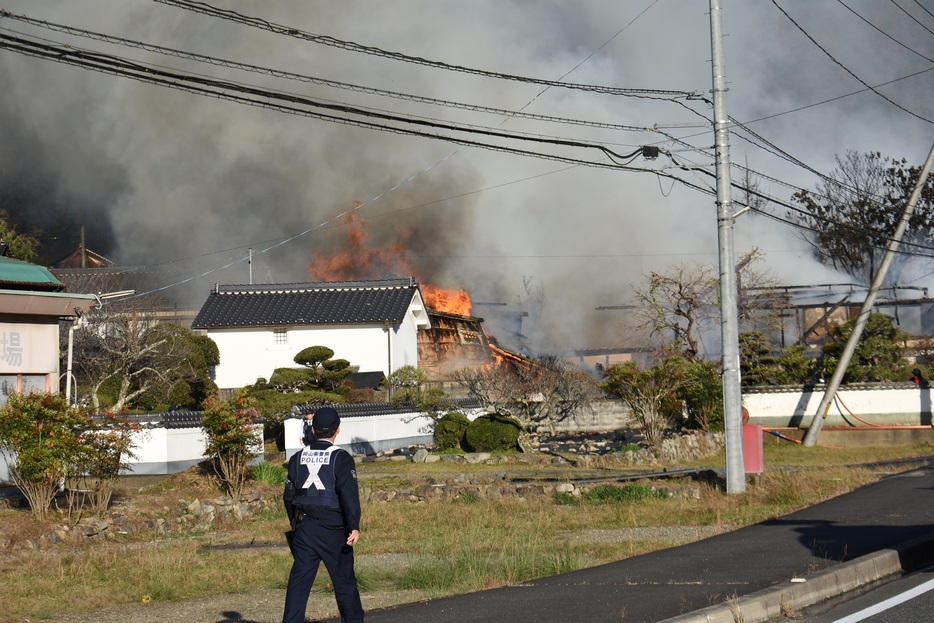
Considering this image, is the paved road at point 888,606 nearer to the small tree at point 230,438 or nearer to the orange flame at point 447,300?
the small tree at point 230,438

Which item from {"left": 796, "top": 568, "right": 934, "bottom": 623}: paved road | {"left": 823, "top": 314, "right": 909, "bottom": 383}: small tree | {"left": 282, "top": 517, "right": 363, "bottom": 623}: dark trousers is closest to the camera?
{"left": 282, "top": 517, "right": 363, "bottom": 623}: dark trousers

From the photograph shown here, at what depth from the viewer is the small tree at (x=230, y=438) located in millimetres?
13750

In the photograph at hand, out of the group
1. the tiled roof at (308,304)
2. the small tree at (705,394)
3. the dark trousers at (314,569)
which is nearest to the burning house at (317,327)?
the tiled roof at (308,304)

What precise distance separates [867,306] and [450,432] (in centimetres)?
1052

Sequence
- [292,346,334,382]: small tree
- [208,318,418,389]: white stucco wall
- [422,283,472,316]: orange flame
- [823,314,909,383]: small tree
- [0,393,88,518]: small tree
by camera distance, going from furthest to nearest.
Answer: [422,283,472,316]: orange flame < [208,318,418,389]: white stucco wall < [292,346,334,382]: small tree < [823,314,909,383]: small tree < [0,393,88,518]: small tree

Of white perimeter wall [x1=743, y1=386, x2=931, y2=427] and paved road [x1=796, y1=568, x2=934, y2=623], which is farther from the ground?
white perimeter wall [x1=743, y1=386, x2=931, y2=427]

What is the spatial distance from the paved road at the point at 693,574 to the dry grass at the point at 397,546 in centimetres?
58

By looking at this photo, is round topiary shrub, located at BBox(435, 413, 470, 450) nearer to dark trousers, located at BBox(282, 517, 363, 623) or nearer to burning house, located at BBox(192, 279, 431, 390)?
burning house, located at BBox(192, 279, 431, 390)

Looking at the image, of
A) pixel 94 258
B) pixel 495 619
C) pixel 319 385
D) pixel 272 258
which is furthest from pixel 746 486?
pixel 94 258

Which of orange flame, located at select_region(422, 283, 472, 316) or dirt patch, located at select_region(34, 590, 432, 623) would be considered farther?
orange flame, located at select_region(422, 283, 472, 316)

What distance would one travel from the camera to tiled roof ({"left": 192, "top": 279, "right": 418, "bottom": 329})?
103 ft

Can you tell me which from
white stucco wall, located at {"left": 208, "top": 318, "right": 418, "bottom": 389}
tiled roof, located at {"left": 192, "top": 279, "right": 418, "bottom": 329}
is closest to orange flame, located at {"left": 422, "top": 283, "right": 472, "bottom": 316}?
tiled roof, located at {"left": 192, "top": 279, "right": 418, "bottom": 329}

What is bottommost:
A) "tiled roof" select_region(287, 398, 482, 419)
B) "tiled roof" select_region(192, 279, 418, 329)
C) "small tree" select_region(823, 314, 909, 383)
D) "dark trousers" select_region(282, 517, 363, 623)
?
"dark trousers" select_region(282, 517, 363, 623)

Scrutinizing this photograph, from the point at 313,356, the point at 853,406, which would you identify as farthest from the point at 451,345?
the point at 853,406
